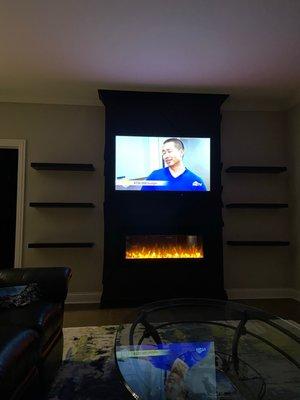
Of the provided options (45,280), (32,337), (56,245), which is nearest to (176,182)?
(56,245)

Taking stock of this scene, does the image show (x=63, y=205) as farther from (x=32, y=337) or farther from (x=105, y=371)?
(x=32, y=337)

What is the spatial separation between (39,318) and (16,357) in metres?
0.43

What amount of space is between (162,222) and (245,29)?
2.23 metres

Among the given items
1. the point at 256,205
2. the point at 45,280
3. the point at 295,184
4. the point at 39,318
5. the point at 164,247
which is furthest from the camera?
the point at 295,184

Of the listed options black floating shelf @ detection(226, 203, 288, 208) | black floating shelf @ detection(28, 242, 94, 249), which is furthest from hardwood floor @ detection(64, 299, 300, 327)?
black floating shelf @ detection(226, 203, 288, 208)

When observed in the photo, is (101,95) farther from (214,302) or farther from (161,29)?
(214,302)

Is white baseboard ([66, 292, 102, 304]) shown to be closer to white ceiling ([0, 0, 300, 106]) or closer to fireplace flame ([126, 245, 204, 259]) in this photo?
fireplace flame ([126, 245, 204, 259])

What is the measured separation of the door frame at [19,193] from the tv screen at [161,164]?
1230 mm

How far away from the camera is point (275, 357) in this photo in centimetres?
171

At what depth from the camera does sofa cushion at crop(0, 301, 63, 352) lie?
1673 mm

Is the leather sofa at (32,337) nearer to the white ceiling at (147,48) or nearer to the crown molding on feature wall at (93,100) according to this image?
the white ceiling at (147,48)

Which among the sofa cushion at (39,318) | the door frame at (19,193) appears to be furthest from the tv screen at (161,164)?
the sofa cushion at (39,318)

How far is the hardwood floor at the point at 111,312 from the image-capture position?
3.14 metres

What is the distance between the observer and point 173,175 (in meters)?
3.83
